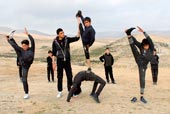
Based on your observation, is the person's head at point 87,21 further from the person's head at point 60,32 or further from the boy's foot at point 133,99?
the boy's foot at point 133,99

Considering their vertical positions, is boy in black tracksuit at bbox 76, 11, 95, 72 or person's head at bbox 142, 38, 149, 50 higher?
boy in black tracksuit at bbox 76, 11, 95, 72

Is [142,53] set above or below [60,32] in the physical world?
below

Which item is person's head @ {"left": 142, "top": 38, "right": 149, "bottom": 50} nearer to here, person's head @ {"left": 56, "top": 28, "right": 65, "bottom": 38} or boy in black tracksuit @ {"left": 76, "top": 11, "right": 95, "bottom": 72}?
boy in black tracksuit @ {"left": 76, "top": 11, "right": 95, "bottom": 72}

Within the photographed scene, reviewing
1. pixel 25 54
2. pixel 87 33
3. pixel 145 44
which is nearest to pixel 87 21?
pixel 87 33

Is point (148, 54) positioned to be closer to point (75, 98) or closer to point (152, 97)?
point (152, 97)

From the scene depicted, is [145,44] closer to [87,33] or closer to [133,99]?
[133,99]

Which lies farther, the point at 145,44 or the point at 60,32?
the point at 145,44

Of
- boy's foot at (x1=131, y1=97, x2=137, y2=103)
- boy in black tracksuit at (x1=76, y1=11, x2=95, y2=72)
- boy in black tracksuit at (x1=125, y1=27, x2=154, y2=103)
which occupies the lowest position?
boy's foot at (x1=131, y1=97, x2=137, y2=103)

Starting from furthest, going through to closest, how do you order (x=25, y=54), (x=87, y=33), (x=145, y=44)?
(x=145, y=44) → (x=25, y=54) → (x=87, y=33)

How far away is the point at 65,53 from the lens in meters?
12.3

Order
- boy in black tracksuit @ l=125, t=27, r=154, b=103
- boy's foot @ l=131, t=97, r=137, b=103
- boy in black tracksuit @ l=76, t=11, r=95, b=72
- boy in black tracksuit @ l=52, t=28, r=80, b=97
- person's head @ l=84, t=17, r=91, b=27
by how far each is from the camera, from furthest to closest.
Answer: boy's foot @ l=131, t=97, r=137, b=103, boy in black tracksuit @ l=125, t=27, r=154, b=103, boy in black tracksuit @ l=52, t=28, r=80, b=97, person's head @ l=84, t=17, r=91, b=27, boy in black tracksuit @ l=76, t=11, r=95, b=72

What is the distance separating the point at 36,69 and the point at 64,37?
19.4m

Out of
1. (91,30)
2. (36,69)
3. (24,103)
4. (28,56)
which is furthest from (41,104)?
(36,69)

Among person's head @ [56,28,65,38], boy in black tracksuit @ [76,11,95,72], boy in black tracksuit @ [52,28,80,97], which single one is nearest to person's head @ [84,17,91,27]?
boy in black tracksuit @ [76,11,95,72]
